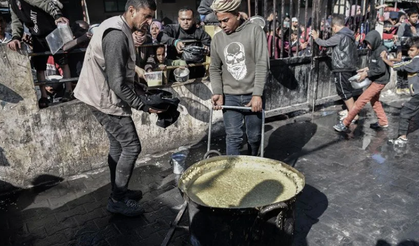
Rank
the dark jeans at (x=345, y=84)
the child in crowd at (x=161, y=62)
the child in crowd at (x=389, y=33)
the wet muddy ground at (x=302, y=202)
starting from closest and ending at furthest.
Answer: the wet muddy ground at (x=302, y=202)
the child in crowd at (x=161, y=62)
the dark jeans at (x=345, y=84)
the child in crowd at (x=389, y=33)

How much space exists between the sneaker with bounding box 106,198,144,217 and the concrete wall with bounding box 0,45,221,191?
127cm

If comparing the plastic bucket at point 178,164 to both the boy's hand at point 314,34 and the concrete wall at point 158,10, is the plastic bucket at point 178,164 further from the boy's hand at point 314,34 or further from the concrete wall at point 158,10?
the concrete wall at point 158,10

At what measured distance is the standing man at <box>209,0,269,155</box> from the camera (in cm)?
367

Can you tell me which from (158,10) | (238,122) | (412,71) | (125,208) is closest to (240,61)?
(238,122)

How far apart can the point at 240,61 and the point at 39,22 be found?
3.07 m

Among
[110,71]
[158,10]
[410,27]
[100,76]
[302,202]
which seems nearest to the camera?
[110,71]

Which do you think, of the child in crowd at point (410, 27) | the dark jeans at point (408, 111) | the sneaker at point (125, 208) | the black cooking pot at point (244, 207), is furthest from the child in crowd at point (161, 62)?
the child in crowd at point (410, 27)

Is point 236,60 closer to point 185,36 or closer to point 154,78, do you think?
point 154,78

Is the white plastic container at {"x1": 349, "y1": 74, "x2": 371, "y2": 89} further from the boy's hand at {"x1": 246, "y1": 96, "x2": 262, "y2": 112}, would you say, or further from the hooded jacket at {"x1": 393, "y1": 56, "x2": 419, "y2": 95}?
the boy's hand at {"x1": 246, "y1": 96, "x2": 262, "y2": 112}

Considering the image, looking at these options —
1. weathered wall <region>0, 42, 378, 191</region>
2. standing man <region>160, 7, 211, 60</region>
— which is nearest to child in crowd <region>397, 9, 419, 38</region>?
standing man <region>160, 7, 211, 60</region>

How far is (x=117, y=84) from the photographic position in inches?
123

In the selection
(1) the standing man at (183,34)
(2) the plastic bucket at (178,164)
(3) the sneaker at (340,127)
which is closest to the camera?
(2) the plastic bucket at (178,164)

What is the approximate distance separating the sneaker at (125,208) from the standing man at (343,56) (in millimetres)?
4628

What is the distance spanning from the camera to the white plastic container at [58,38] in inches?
173
